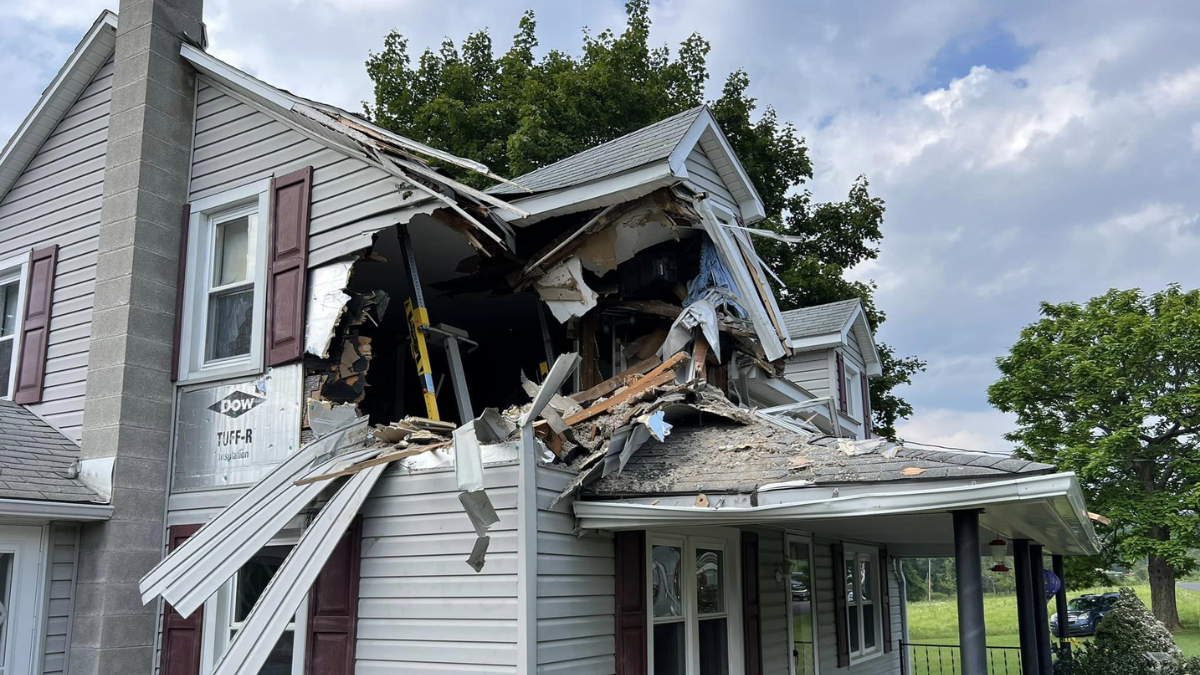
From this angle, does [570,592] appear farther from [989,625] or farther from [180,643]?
[989,625]

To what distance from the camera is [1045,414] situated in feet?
79.5

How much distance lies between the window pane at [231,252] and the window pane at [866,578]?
30.7 feet

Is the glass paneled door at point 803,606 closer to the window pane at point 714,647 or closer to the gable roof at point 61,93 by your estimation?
the window pane at point 714,647

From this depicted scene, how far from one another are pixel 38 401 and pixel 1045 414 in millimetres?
23859

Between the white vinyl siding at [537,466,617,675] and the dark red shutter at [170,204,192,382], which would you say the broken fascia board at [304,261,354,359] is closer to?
the dark red shutter at [170,204,192,382]

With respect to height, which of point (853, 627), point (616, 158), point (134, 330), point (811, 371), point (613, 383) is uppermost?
point (616, 158)

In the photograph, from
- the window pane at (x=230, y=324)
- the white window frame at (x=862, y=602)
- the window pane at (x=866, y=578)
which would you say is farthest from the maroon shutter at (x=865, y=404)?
the window pane at (x=230, y=324)

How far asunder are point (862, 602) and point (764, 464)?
7.92 metres

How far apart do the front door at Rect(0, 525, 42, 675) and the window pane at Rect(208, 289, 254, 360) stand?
1946mm

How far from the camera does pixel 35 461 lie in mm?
7051

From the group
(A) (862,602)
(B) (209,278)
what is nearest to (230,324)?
(B) (209,278)

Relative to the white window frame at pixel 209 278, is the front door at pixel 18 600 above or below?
below

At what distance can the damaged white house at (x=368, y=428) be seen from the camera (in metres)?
5.34

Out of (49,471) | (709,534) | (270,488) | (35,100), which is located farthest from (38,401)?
(709,534)
